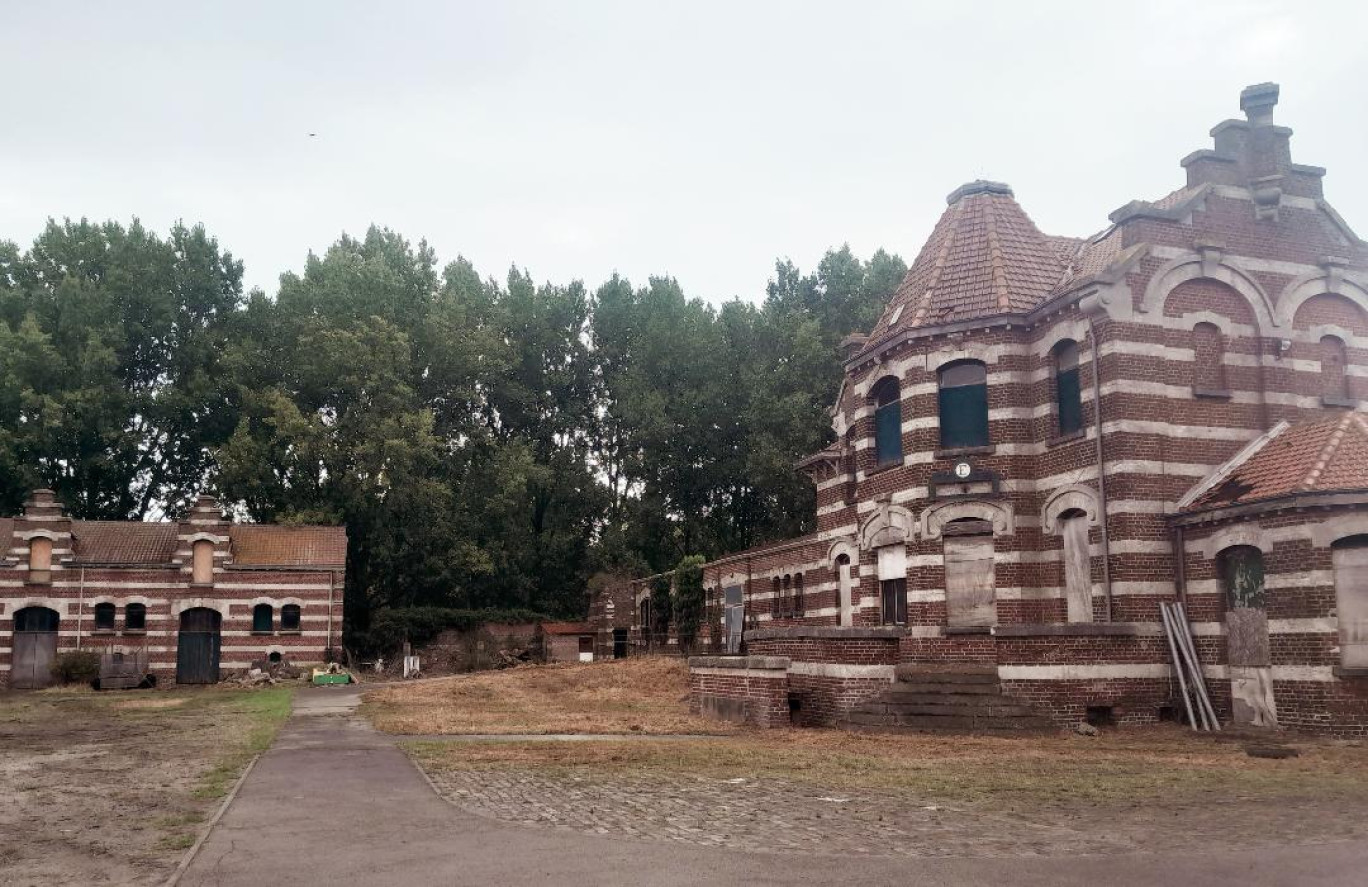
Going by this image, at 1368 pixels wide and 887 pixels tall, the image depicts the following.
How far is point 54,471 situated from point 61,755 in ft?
138

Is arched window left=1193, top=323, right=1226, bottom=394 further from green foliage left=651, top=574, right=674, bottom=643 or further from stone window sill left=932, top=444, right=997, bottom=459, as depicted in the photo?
green foliage left=651, top=574, right=674, bottom=643

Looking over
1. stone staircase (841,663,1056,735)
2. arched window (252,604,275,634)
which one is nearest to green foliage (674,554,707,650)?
arched window (252,604,275,634)

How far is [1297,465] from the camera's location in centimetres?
2086

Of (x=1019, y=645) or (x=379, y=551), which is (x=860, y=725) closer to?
(x=1019, y=645)

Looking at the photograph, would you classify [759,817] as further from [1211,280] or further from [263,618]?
[263,618]

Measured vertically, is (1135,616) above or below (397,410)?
below

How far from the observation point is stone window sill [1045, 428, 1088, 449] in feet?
77.7

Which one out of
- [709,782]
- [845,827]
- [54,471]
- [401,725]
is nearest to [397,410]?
[54,471]

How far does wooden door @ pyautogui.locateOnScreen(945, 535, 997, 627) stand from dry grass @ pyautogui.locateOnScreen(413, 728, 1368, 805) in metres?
3.84

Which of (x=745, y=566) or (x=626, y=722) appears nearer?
(x=626, y=722)

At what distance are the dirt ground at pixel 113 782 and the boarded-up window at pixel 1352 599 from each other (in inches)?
693

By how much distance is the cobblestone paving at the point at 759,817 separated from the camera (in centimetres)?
1017

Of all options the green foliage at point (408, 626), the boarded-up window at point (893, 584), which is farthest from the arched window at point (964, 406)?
the green foliage at point (408, 626)

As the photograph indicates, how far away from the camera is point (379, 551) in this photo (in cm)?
5431
